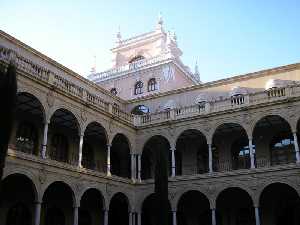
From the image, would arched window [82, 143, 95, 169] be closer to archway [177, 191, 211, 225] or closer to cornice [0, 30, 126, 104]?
cornice [0, 30, 126, 104]

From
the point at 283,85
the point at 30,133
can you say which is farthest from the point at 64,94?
the point at 283,85

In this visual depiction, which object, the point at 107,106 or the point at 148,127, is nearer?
the point at 107,106

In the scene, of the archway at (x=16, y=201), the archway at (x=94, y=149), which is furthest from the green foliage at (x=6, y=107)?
the archway at (x=94, y=149)

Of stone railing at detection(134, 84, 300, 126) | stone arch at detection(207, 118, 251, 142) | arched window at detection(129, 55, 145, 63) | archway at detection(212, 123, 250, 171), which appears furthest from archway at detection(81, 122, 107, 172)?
arched window at detection(129, 55, 145, 63)

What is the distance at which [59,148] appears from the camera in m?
26.0

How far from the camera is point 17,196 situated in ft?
75.3

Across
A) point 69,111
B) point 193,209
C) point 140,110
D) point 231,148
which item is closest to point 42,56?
point 69,111

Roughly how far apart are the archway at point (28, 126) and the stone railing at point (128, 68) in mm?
15461

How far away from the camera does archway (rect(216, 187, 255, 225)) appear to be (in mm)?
27188

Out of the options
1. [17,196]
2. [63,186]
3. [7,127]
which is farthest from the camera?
[63,186]

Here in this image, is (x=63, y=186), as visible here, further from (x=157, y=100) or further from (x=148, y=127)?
(x=157, y=100)

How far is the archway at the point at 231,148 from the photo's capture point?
28.1 metres

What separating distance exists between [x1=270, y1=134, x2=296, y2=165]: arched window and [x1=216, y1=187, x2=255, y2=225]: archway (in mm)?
3058

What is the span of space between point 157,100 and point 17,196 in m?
14.2
